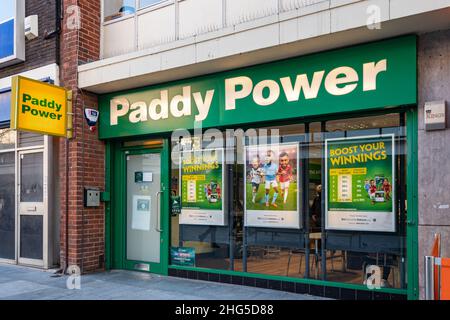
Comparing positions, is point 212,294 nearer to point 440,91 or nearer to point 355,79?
point 355,79

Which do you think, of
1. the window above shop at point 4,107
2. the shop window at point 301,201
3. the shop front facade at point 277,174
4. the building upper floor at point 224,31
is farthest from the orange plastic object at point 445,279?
the window above shop at point 4,107

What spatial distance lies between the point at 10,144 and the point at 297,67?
251 inches

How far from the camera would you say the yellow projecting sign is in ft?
24.1

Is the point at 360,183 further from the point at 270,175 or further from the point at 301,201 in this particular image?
the point at 270,175

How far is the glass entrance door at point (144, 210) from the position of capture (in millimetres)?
8117

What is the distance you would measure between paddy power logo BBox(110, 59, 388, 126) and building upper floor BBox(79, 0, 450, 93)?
30 cm

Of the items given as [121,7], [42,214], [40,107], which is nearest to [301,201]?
[40,107]

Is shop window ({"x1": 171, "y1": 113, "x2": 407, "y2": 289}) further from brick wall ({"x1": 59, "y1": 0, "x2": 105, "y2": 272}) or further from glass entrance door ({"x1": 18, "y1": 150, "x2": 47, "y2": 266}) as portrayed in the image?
glass entrance door ({"x1": 18, "y1": 150, "x2": 47, "y2": 266})

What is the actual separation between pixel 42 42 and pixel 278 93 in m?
4.93

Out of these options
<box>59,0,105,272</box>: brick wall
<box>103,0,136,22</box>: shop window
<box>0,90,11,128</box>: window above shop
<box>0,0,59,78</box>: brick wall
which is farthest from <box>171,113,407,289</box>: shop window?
<box>0,90,11,128</box>: window above shop

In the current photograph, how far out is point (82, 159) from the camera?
27.2ft

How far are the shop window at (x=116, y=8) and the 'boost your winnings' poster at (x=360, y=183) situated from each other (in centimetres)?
442

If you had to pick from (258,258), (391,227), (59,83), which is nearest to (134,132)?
(59,83)

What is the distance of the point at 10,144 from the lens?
9664mm
